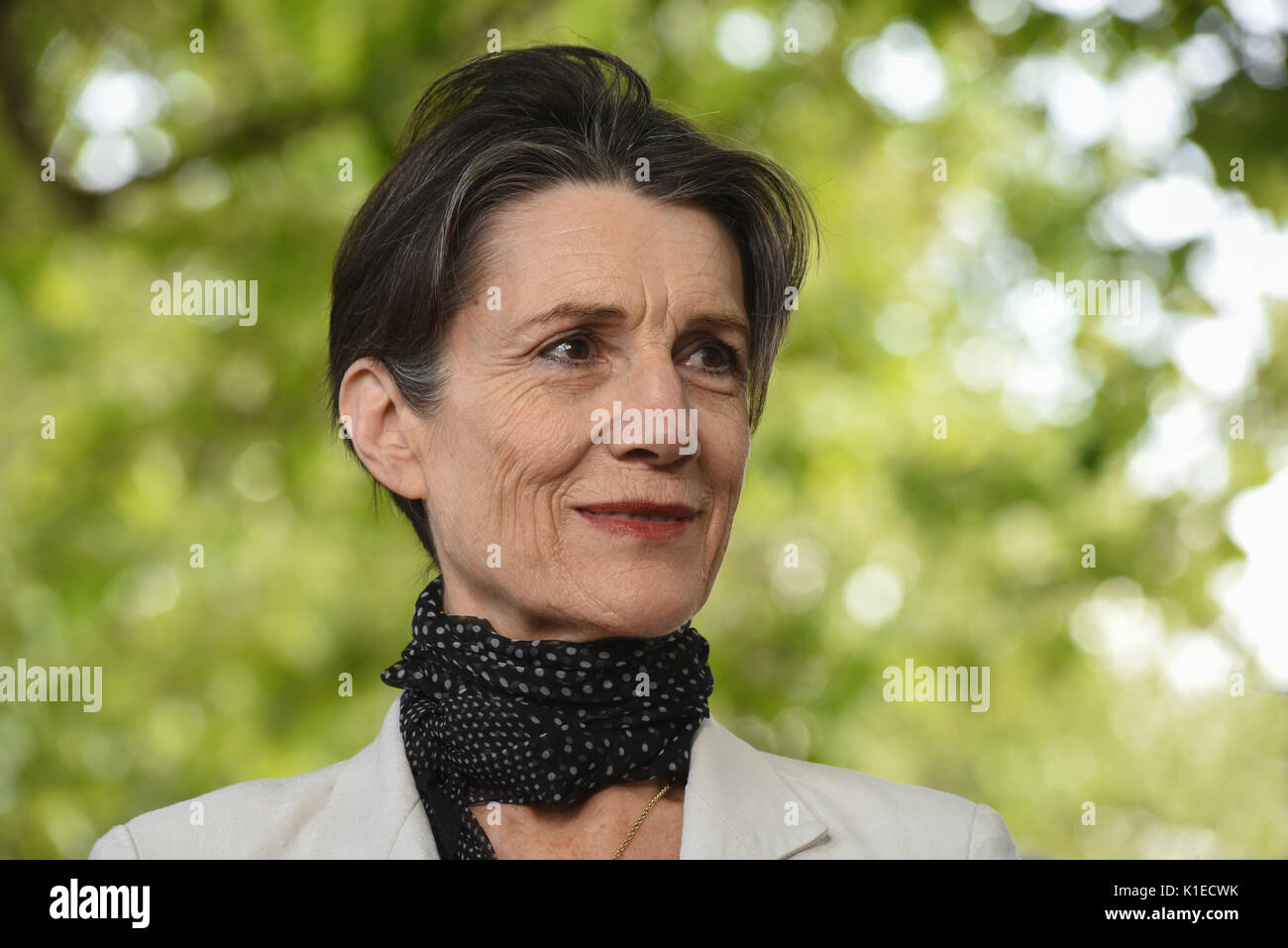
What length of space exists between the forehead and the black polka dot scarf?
39 cm

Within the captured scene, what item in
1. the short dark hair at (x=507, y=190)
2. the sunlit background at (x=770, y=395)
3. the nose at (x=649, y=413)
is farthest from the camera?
the sunlit background at (x=770, y=395)

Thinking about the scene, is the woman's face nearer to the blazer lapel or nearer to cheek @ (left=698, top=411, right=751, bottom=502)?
cheek @ (left=698, top=411, right=751, bottom=502)

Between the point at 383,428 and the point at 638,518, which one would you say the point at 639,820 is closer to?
the point at 638,518

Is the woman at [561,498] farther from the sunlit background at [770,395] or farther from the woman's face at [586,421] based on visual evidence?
the sunlit background at [770,395]

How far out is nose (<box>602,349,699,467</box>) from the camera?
53.9 inches

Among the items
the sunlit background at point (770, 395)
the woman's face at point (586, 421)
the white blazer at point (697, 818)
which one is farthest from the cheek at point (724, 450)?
the sunlit background at point (770, 395)

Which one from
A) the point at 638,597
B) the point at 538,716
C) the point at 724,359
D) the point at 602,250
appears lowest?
the point at 538,716

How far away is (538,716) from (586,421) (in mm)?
334

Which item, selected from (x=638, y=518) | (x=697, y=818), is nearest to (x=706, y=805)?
(x=697, y=818)

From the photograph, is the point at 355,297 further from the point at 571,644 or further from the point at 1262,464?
the point at 1262,464

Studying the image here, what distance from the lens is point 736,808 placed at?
1.46 meters

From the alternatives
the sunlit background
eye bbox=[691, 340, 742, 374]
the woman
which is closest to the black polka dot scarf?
the woman

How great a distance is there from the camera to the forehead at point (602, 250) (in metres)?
1.41

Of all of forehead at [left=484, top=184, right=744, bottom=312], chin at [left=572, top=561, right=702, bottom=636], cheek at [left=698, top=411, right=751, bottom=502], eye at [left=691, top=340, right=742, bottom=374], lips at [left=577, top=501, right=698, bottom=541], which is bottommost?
chin at [left=572, top=561, right=702, bottom=636]
